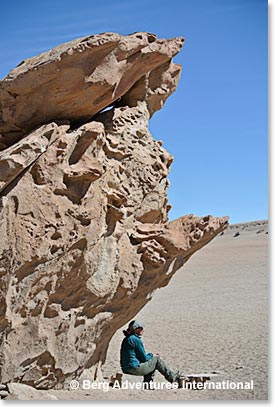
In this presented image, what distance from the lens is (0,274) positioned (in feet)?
26.4

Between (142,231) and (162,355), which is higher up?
(142,231)

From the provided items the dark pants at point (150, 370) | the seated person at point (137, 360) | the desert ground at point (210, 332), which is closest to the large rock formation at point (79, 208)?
the seated person at point (137, 360)

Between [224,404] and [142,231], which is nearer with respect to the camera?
[224,404]

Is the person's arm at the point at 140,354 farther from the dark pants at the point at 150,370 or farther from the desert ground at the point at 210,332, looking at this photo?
the desert ground at the point at 210,332

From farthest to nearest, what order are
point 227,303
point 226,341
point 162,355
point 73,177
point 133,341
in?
1. point 227,303
2. point 226,341
3. point 162,355
4. point 133,341
5. point 73,177

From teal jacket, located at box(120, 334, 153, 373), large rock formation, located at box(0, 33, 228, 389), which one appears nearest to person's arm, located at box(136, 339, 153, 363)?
teal jacket, located at box(120, 334, 153, 373)

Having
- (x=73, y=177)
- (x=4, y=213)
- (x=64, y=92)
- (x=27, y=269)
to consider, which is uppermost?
(x=64, y=92)

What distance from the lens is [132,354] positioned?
977 centimetres

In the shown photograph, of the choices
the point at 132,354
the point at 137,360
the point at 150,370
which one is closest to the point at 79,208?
the point at 132,354

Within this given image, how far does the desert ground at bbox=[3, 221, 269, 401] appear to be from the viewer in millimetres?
9461

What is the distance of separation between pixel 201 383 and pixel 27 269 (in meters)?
3.75

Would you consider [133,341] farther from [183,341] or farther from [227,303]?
[227,303]

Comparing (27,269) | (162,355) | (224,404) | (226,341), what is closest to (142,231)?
(27,269)

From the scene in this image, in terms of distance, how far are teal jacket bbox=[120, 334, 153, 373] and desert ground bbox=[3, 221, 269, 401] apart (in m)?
0.52
